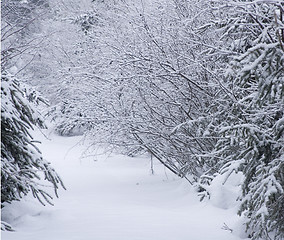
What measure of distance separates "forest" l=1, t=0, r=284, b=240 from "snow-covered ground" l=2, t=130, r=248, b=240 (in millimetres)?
282

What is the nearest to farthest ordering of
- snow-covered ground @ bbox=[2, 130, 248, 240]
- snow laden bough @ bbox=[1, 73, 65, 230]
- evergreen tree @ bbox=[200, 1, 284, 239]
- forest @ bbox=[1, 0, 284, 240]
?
evergreen tree @ bbox=[200, 1, 284, 239] → forest @ bbox=[1, 0, 284, 240] → snow-covered ground @ bbox=[2, 130, 248, 240] → snow laden bough @ bbox=[1, 73, 65, 230]

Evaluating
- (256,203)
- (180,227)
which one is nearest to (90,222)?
(180,227)

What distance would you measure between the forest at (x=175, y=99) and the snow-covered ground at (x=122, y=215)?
0.92 feet

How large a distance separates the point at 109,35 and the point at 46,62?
14512 millimetres

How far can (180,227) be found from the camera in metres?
5.01

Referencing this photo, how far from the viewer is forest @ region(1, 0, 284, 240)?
13.8 feet

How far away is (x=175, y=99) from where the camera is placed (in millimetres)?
8250

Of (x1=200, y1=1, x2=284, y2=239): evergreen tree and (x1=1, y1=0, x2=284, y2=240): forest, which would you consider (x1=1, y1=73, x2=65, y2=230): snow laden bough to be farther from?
(x1=200, y1=1, x2=284, y2=239): evergreen tree

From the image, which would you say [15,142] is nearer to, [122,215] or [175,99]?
[122,215]

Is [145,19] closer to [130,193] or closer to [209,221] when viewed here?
[130,193]

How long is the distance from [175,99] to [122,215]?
3307mm

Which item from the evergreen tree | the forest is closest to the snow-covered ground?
the forest

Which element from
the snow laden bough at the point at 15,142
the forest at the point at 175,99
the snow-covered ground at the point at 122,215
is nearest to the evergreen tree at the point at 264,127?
the forest at the point at 175,99

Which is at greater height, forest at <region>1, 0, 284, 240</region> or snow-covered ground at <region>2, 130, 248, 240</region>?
forest at <region>1, 0, 284, 240</region>
